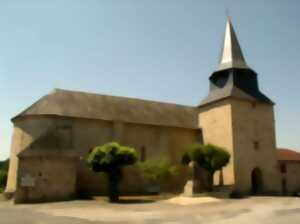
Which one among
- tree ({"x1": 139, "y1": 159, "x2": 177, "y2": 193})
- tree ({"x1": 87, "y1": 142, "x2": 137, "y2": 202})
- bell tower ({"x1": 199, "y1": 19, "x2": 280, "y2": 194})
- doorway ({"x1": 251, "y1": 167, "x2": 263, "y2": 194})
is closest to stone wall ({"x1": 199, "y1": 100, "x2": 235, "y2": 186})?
bell tower ({"x1": 199, "y1": 19, "x2": 280, "y2": 194})

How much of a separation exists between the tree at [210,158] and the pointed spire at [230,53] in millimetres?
9190

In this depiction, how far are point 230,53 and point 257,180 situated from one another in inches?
516

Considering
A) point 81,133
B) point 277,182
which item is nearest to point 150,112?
point 81,133

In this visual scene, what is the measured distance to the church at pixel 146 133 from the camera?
2483cm

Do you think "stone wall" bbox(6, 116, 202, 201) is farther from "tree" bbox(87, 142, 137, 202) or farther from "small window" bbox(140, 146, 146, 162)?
"tree" bbox(87, 142, 137, 202)

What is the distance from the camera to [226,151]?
1104 inches

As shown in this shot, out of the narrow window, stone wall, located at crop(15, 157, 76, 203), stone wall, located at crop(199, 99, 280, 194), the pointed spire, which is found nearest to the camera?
stone wall, located at crop(15, 157, 76, 203)

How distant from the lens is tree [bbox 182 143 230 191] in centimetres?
2689

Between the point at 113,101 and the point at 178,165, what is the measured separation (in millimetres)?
9561

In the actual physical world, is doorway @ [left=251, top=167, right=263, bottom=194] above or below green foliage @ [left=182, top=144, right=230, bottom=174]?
below

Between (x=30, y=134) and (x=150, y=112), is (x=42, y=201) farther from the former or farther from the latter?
(x=150, y=112)

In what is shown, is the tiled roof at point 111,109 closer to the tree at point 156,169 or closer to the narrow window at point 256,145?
the tree at point 156,169

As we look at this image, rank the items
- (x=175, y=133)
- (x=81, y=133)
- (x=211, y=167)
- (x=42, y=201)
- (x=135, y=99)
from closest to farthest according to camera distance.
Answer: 1. (x=42, y=201)
2. (x=211, y=167)
3. (x=81, y=133)
4. (x=175, y=133)
5. (x=135, y=99)

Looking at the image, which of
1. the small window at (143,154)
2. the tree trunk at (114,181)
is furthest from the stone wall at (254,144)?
the tree trunk at (114,181)
